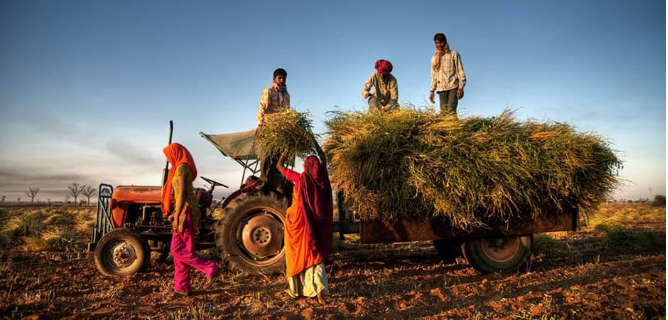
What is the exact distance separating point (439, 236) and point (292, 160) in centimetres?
203

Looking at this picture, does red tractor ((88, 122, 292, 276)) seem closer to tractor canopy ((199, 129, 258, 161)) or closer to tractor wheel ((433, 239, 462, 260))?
tractor canopy ((199, 129, 258, 161))

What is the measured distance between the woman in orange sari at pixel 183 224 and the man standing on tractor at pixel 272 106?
0.92 meters

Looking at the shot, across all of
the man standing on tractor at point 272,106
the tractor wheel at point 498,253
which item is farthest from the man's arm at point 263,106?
the tractor wheel at point 498,253

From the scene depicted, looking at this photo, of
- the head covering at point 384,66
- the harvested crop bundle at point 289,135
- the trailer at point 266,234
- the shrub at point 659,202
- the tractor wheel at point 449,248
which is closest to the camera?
the harvested crop bundle at point 289,135

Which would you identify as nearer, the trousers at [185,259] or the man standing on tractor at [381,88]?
the trousers at [185,259]

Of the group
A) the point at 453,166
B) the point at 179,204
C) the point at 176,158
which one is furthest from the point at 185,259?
the point at 453,166

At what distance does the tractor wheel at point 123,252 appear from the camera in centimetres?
483

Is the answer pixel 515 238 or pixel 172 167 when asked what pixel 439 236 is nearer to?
pixel 515 238

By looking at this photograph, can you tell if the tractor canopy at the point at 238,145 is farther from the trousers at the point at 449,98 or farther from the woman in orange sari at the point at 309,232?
the trousers at the point at 449,98

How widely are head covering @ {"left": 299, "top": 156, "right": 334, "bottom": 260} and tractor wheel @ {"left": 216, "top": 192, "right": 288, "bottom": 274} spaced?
0.98m

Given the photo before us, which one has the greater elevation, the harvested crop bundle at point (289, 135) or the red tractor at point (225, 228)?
the harvested crop bundle at point (289, 135)

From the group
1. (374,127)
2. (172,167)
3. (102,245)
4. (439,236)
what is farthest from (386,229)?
(102,245)

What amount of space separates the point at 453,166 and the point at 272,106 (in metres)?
2.79

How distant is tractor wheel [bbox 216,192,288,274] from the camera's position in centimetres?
456
